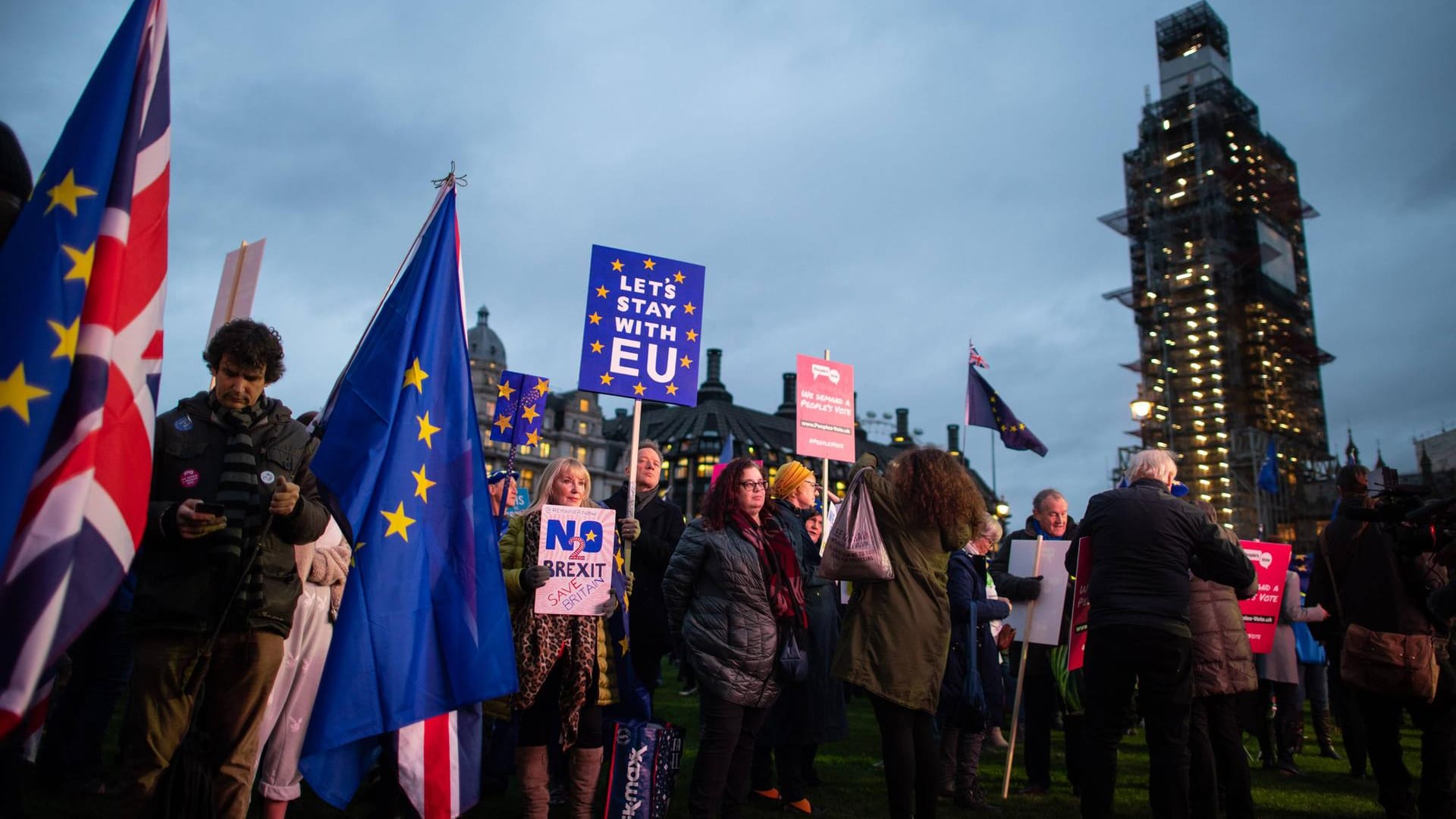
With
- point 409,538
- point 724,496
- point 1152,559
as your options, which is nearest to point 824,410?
point 724,496

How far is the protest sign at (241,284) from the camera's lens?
651 cm

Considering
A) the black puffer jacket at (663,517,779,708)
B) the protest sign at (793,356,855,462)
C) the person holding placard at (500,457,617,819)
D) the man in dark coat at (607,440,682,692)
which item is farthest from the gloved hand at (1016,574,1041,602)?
the protest sign at (793,356,855,462)

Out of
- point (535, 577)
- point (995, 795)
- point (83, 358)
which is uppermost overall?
point (83, 358)

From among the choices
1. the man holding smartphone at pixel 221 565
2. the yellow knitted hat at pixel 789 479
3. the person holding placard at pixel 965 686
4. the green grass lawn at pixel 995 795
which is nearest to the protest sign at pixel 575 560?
the man holding smartphone at pixel 221 565

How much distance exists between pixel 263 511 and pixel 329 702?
982 millimetres

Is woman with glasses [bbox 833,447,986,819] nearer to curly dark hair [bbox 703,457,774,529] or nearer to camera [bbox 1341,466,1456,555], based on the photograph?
curly dark hair [bbox 703,457,774,529]

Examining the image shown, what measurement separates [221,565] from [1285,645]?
9.23 metres

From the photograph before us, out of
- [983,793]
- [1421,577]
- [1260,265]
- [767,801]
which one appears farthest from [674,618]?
[1260,265]

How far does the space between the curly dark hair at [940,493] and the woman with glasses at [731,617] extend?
0.91 m

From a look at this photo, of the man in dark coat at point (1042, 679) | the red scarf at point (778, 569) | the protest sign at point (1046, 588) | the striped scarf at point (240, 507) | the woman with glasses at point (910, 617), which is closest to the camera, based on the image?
the striped scarf at point (240, 507)

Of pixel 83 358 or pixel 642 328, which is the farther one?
pixel 642 328

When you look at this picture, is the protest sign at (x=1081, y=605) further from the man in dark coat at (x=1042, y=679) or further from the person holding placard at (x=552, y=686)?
the person holding placard at (x=552, y=686)

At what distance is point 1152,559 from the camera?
4.82m

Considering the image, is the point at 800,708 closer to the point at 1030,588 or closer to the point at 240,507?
the point at 1030,588
